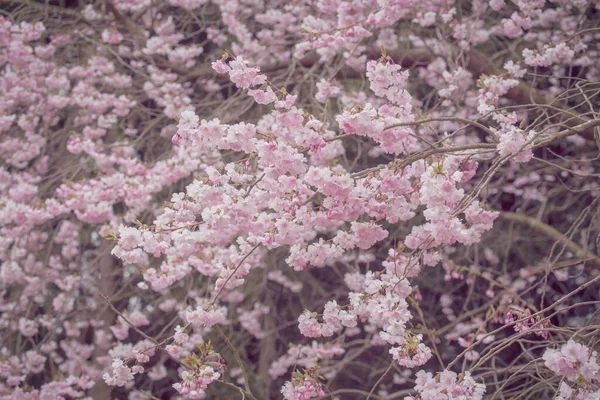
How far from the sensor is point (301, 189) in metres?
2.41

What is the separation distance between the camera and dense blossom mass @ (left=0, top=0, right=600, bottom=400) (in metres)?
2.28

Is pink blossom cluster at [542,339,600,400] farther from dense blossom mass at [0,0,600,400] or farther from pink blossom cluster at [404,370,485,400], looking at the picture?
pink blossom cluster at [404,370,485,400]

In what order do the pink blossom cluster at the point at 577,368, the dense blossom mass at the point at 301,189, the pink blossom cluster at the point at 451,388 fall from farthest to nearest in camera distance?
the dense blossom mass at the point at 301,189 → the pink blossom cluster at the point at 451,388 → the pink blossom cluster at the point at 577,368

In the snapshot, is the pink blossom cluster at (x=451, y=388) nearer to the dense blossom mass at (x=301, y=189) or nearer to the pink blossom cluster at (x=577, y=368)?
the dense blossom mass at (x=301, y=189)

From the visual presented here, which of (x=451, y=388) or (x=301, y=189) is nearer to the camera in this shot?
(x=451, y=388)

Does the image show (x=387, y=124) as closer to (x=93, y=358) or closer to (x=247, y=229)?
(x=247, y=229)

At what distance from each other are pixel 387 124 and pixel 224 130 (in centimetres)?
61

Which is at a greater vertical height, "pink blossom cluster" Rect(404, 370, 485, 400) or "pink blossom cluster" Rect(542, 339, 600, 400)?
"pink blossom cluster" Rect(542, 339, 600, 400)

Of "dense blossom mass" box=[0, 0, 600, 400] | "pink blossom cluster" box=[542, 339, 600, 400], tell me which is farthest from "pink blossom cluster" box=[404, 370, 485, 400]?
"pink blossom cluster" box=[542, 339, 600, 400]

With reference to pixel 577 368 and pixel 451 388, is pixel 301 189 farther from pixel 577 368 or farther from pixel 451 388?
pixel 577 368

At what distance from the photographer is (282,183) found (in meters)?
2.33

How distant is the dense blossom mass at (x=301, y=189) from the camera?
2.28m

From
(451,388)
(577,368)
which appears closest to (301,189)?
(451,388)

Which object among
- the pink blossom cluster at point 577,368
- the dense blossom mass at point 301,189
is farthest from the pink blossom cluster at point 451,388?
the pink blossom cluster at point 577,368
